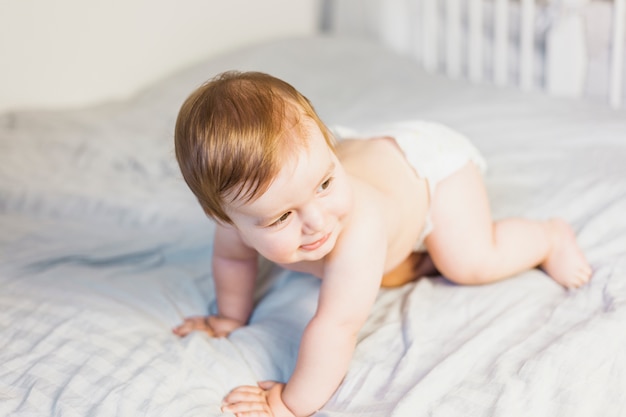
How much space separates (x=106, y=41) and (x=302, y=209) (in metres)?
1.38

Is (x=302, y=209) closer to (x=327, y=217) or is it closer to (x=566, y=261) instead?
(x=327, y=217)

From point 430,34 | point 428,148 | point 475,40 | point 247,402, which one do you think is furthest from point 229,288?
point 430,34

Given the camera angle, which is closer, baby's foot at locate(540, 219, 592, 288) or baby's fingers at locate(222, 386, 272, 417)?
baby's fingers at locate(222, 386, 272, 417)

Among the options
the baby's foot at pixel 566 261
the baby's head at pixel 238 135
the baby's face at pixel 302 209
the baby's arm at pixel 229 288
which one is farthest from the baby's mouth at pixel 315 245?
the baby's foot at pixel 566 261

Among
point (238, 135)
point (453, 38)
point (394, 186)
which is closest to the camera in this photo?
point (238, 135)

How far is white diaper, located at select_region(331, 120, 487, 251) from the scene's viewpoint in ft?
3.94

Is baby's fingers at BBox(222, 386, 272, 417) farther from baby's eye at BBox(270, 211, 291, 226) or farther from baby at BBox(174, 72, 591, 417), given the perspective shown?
baby's eye at BBox(270, 211, 291, 226)

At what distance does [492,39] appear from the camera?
212 centimetres

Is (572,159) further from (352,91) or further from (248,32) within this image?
(248,32)

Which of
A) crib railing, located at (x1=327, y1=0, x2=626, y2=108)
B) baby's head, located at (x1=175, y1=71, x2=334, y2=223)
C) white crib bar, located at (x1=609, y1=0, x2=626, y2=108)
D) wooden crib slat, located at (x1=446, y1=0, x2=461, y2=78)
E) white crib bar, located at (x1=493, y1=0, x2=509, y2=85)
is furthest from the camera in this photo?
wooden crib slat, located at (x1=446, y1=0, x2=461, y2=78)

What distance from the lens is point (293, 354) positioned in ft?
3.55

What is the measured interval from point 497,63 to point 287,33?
774 mm

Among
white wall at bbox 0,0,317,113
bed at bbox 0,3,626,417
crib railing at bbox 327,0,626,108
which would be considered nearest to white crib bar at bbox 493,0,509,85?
crib railing at bbox 327,0,626,108

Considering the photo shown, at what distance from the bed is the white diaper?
0.50 feet
